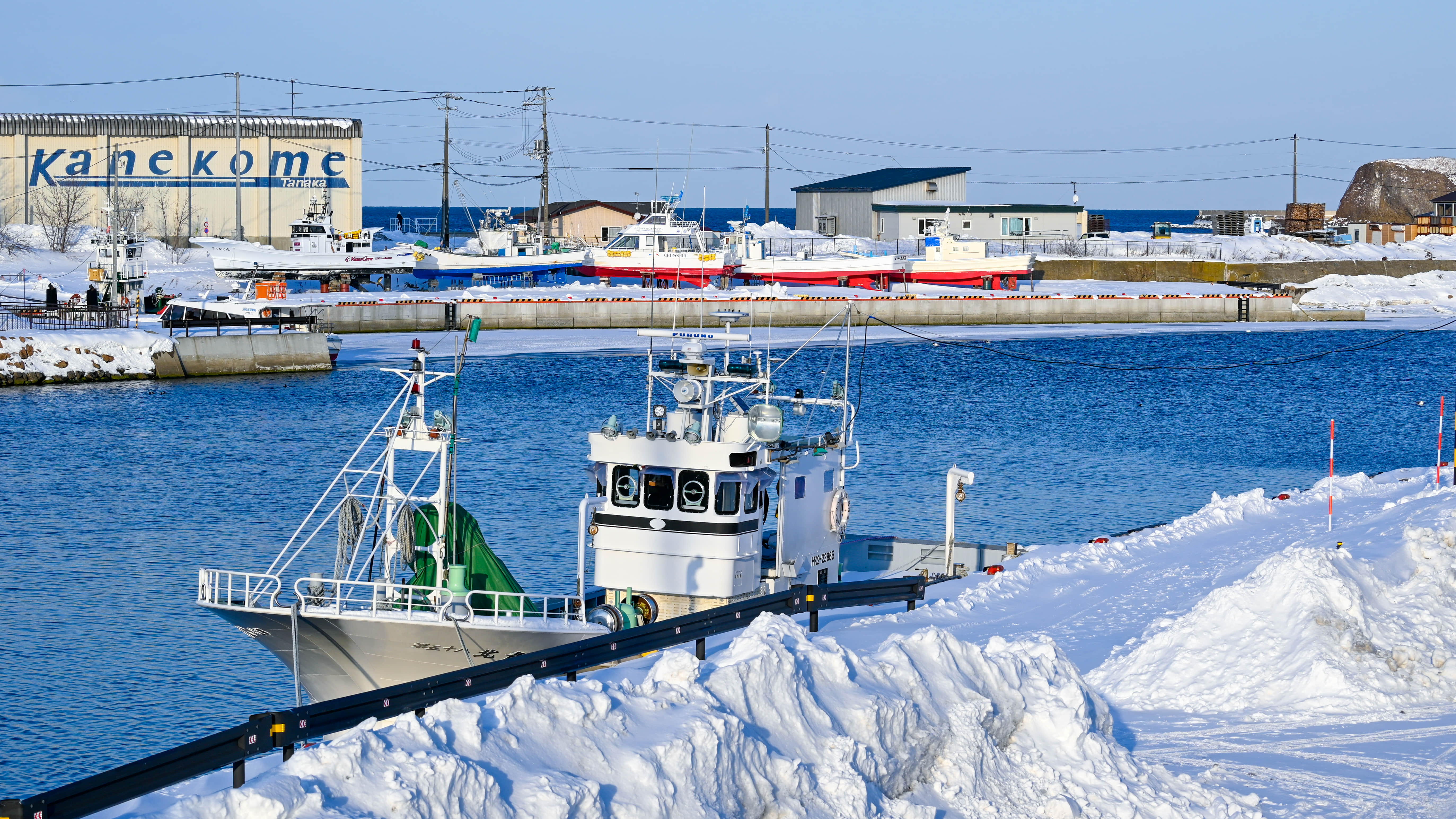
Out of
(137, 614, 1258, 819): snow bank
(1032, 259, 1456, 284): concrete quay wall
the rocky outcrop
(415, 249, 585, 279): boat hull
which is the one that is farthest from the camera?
the rocky outcrop

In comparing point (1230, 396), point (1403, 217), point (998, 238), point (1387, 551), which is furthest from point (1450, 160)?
point (1387, 551)

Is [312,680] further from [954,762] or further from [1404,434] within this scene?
[1404,434]

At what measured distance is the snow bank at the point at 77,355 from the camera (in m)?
49.3

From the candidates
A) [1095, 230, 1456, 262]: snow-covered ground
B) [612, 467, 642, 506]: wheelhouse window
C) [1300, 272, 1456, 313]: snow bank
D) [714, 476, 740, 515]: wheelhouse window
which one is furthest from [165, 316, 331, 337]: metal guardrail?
[1300, 272, 1456, 313]: snow bank

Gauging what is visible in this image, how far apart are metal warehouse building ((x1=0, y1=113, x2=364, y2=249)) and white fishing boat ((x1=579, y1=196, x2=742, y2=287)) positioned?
1501 centimetres

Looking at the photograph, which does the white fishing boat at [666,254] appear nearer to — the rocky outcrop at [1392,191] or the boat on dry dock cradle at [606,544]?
the boat on dry dock cradle at [606,544]

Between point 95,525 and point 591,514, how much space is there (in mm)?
14193

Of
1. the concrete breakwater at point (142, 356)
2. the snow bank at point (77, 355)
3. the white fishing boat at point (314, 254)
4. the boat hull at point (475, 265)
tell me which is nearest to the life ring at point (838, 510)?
the concrete breakwater at point (142, 356)

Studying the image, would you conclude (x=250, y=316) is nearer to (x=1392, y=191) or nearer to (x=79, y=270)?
(x=79, y=270)

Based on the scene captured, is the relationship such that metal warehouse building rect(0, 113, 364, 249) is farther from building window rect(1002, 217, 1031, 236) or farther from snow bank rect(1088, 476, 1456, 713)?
snow bank rect(1088, 476, 1456, 713)

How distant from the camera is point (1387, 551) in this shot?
17922 mm

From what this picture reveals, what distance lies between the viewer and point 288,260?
68.2 m

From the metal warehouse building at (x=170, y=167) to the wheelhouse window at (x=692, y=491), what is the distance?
61866 mm

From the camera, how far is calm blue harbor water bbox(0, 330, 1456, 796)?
19141 millimetres
